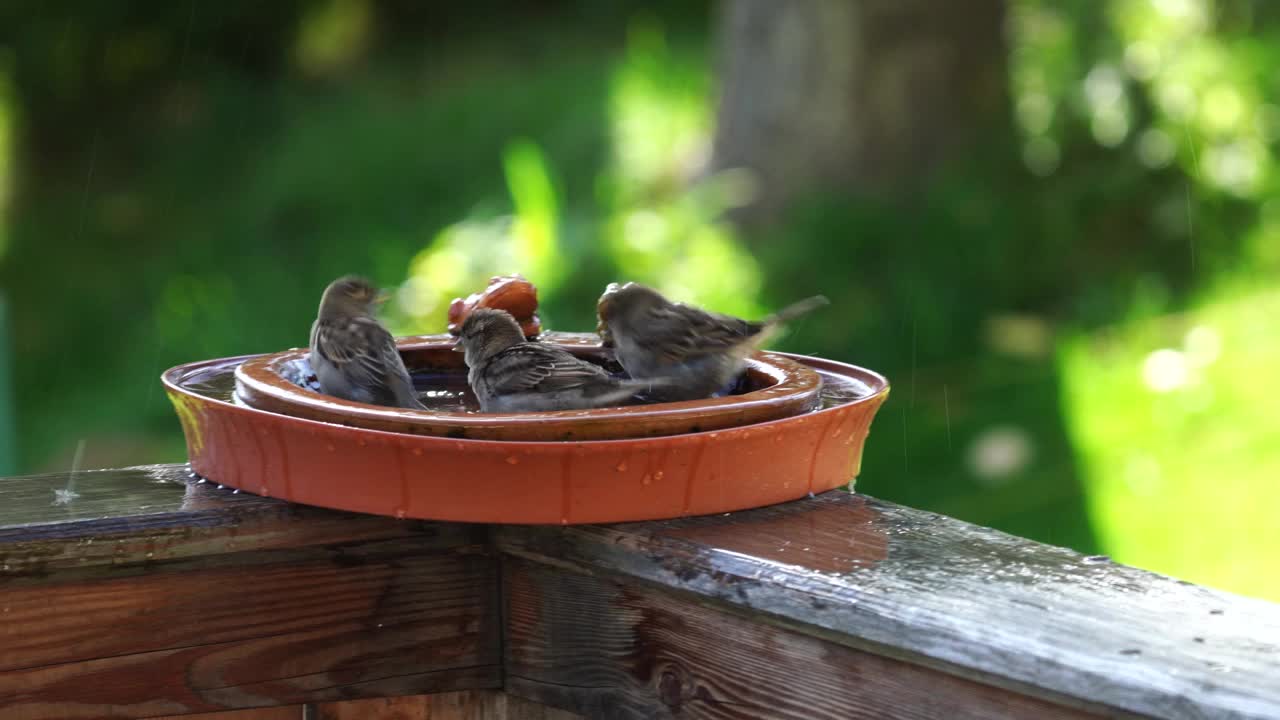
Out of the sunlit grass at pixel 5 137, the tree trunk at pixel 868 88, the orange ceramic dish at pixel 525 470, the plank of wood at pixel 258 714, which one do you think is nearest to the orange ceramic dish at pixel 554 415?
the orange ceramic dish at pixel 525 470

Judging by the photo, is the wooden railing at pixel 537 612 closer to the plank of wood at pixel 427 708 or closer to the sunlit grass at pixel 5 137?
the plank of wood at pixel 427 708

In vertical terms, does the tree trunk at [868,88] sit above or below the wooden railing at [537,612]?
above

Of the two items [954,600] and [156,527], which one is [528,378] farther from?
[954,600]

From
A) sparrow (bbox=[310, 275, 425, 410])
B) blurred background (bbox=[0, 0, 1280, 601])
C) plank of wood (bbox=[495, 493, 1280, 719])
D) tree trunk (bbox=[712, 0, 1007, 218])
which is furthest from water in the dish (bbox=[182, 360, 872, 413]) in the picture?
tree trunk (bbox=[712, 0, 1007, 218])

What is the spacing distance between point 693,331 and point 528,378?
12.6 inches

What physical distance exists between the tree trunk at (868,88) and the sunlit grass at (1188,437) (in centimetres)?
135

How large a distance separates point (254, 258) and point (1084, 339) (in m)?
5.25

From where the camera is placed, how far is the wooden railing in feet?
4.81

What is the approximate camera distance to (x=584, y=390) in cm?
210

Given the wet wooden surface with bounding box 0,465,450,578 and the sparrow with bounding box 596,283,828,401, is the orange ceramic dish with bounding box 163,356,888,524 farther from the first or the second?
the sparrow with bounding box 596,283,828,401

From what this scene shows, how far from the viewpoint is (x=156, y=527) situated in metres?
1.76

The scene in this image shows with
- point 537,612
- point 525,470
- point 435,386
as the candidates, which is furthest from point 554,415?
point 435,386

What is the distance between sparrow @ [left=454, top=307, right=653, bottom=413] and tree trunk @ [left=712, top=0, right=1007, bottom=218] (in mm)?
4900

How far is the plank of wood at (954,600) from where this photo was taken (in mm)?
1301
